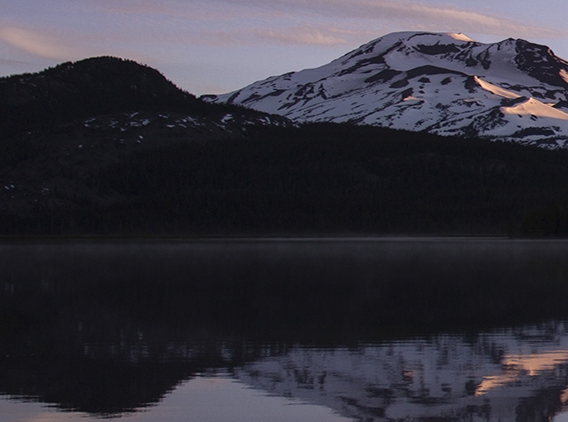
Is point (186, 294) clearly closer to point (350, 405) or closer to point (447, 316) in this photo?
point (447, 316)

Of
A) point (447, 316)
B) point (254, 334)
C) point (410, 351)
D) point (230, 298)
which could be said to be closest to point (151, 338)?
point (254, 334)

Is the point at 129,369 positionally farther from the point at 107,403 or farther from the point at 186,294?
the point at 186,294

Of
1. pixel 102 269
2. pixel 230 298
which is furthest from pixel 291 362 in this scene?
pixel 102 269

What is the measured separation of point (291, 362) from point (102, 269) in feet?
164

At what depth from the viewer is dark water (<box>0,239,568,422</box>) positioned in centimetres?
2280

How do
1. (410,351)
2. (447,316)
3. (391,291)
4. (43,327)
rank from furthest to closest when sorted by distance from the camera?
1. (391,291)
2. (447,316)
3. (43,327)
4. (410,351)

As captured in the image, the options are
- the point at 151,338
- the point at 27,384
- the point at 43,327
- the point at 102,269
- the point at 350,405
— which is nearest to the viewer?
the point at 350,405

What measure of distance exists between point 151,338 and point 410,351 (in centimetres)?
816

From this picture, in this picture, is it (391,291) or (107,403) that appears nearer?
(107,403)

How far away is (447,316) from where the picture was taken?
130 feet

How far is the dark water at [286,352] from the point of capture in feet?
74.8

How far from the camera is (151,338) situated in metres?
33.4

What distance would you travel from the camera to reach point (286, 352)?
99.3 feet

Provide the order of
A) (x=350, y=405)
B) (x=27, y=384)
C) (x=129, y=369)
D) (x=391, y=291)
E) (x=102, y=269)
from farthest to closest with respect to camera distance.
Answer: (x=102, y=269), (x=391, y=291), (x=129, y=369), (x=27, y=384), (x=350, y=405)
